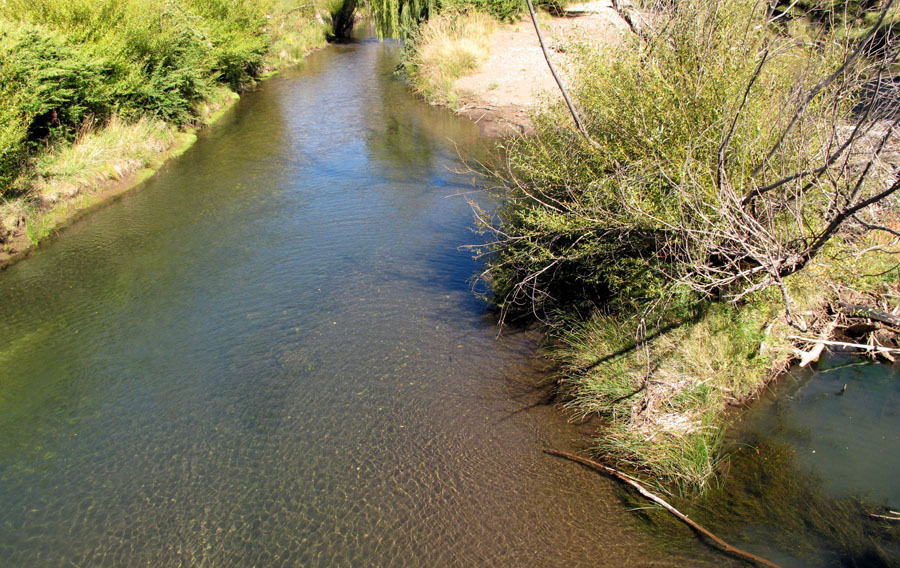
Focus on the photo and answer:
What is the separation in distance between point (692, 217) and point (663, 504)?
272 cm

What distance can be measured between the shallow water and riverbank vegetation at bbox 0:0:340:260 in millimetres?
1224

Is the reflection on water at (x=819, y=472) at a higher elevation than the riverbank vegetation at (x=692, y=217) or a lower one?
lower

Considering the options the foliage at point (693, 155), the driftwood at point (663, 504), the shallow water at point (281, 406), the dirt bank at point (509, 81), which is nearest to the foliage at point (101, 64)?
the shallow water at point (281, 406)

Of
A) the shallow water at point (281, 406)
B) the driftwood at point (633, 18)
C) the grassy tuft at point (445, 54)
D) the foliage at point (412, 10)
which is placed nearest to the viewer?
the shallow water at point (281, 406)

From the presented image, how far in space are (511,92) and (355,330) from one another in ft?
47.9

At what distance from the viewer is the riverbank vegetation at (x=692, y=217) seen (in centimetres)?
635

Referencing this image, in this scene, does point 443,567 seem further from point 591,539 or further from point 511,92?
point 511,92

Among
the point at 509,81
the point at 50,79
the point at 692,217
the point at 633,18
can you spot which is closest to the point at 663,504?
the point at 692,217

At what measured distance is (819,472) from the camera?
645 cm

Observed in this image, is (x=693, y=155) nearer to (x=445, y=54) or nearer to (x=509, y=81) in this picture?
(x=509, y=81)

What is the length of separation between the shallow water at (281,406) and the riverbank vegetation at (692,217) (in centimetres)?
100

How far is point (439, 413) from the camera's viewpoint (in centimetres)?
743

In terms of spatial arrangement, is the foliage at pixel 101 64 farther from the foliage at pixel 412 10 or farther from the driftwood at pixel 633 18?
the driftwood at pixel 633 18

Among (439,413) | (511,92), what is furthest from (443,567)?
(511,92)
